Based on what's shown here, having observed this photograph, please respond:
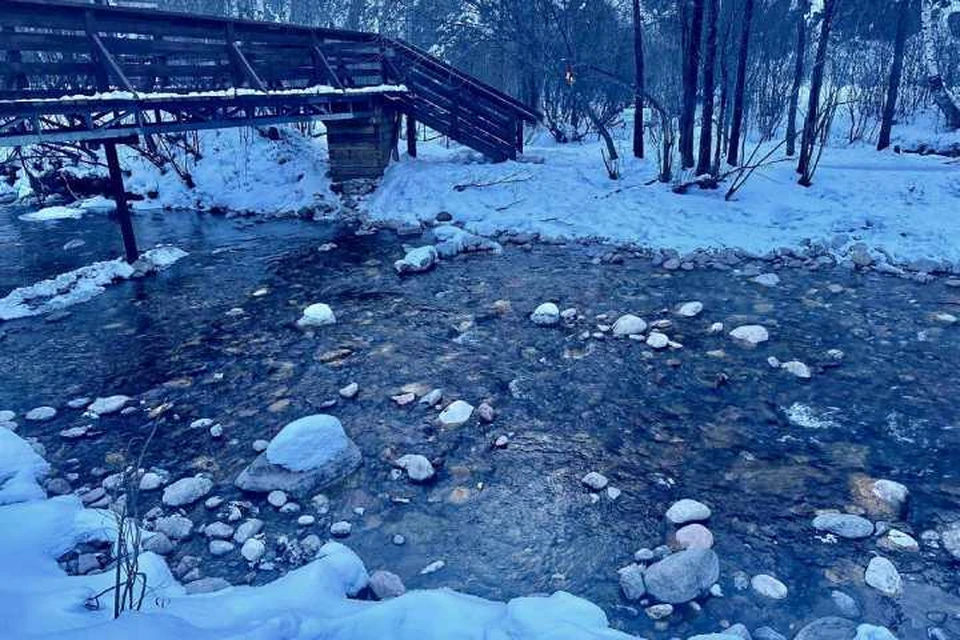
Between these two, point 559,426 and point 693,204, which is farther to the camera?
point 693,204

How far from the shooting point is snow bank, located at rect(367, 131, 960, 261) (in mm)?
10859

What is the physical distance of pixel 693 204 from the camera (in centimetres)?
1243

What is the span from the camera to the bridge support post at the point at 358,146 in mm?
15031

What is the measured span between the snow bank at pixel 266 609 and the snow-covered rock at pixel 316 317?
4218 mm

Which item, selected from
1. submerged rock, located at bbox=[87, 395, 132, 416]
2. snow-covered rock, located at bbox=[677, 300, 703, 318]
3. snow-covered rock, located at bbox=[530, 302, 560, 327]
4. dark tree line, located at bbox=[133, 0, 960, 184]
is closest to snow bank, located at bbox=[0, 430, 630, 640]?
submerged rock, located at bbox=[87, 395, 132, 416]

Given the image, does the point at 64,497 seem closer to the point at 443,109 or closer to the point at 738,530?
the point at 738,530

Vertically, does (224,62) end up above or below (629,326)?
above

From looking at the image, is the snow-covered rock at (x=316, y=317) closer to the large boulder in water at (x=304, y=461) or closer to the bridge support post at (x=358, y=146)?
the large boulder in water at (x=304, y=461)

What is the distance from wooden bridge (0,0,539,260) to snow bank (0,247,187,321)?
1.70 ft

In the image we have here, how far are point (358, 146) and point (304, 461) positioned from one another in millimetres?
11744

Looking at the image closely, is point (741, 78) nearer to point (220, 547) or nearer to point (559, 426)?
point (559, 426)

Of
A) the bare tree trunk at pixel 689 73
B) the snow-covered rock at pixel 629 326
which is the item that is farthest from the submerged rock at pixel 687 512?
the bare tree trunk at pixel 689 73

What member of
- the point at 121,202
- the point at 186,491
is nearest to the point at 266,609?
the point at 186,491

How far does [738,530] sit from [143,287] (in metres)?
9.23
